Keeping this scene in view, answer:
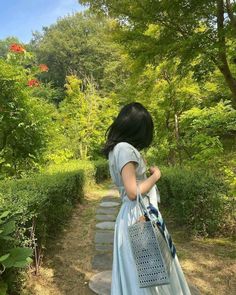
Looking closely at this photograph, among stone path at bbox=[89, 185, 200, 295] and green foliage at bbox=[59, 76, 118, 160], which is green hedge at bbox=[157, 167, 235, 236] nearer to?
stone path at bbox=[89, 185, 200, 295]

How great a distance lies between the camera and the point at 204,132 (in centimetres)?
611

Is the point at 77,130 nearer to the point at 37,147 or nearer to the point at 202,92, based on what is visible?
the point at 202,92

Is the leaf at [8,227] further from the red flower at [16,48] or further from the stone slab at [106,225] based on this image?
the red flower at [16,48]

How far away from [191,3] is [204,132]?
2429mm

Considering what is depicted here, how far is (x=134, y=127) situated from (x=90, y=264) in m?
2.47

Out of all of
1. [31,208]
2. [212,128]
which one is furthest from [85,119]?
[31,208]

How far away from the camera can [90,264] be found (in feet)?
12.8

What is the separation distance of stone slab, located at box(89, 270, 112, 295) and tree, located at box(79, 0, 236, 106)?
273 cm

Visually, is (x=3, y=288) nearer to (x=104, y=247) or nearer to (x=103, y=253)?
(x=103, y=253)

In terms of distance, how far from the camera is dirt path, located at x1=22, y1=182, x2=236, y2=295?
3279 mm

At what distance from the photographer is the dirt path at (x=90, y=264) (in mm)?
3279

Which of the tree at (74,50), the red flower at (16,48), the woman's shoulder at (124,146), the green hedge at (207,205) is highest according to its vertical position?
the tree at (74,50)

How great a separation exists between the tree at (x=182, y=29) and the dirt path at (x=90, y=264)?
7.40 feet

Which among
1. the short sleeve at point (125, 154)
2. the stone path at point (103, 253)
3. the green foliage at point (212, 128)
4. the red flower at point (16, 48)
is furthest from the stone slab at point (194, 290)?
the red flower at point (16, 48)
